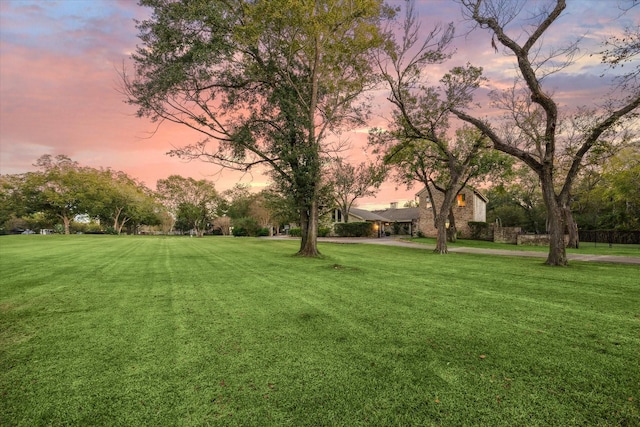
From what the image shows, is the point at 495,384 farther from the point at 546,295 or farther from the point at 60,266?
the point at 60,266

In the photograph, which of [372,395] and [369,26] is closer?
[372,395]

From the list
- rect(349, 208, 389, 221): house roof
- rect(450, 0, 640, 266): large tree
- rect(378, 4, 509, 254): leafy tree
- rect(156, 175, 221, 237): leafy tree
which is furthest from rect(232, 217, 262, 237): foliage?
rect(450, 0, 640, 266): large tree

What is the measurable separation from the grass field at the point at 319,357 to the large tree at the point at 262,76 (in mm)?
8822

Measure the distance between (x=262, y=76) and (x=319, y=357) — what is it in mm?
14153

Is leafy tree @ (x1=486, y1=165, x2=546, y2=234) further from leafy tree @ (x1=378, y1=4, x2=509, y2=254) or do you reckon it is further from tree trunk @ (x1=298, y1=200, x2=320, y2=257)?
tree trunk @ (x1=298, y1=200, x2=320, y2=257)

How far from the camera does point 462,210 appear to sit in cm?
3462

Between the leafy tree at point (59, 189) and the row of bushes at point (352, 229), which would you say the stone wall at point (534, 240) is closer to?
the row of bushes at point (352, 229)

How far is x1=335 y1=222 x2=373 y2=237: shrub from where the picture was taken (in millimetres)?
40062


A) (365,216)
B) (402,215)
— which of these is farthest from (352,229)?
(402,215)

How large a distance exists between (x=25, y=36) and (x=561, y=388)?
19289mm

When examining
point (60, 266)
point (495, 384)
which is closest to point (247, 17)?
point (60, 266)

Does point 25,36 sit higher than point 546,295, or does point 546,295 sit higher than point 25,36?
point 25,36

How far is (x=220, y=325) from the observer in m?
4.57

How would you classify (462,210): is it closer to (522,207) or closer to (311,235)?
(522,207)
